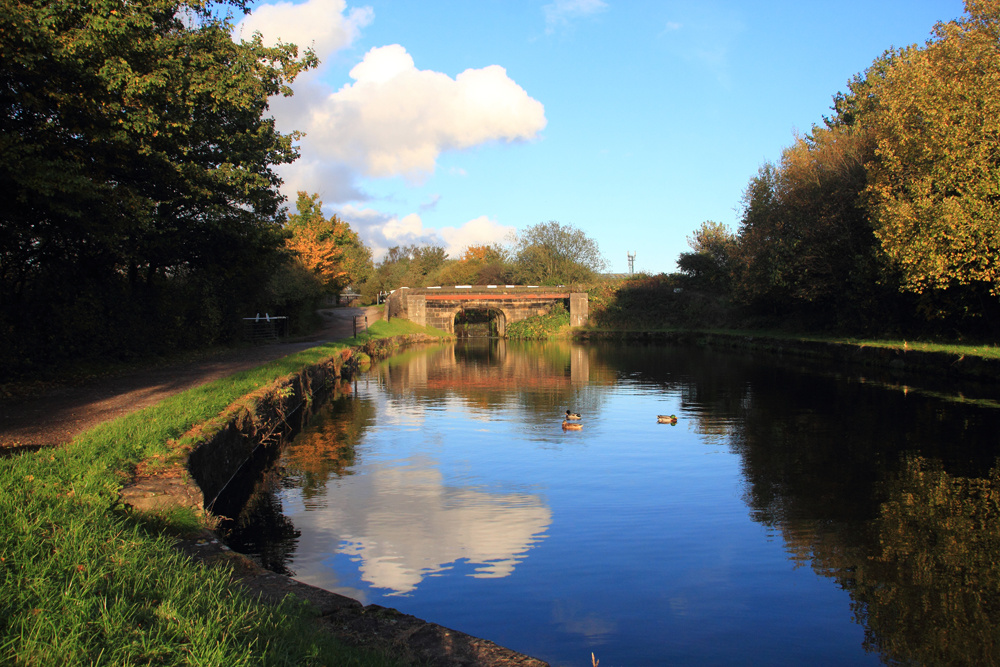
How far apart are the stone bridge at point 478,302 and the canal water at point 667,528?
37.4 meters

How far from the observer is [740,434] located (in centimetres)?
1380

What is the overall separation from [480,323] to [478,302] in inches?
658

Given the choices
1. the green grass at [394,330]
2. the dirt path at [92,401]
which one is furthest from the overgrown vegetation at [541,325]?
the dirt path at [92,401]

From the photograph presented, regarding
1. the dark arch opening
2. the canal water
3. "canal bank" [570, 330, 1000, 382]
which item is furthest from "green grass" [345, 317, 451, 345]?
the canal water

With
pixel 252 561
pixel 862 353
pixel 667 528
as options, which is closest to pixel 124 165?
pixel 252 561

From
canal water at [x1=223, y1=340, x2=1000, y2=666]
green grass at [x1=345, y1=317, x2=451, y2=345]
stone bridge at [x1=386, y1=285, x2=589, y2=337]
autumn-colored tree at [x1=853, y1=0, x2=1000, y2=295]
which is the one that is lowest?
canal water at [x1=223, y1=340, x2=1000, y2=666]

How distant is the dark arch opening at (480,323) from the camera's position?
60247 millimetres

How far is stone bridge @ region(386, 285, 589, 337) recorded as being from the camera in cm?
5388

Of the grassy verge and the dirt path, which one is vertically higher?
the dirt path

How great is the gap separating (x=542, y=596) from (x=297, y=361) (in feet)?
48.2

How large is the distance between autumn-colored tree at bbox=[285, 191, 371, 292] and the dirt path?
21.2 m

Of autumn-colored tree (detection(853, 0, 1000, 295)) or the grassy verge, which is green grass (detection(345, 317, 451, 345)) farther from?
the grassy verge

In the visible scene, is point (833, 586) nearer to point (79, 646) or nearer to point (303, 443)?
point (79, 646)

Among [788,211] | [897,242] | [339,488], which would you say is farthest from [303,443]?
[788,211]
